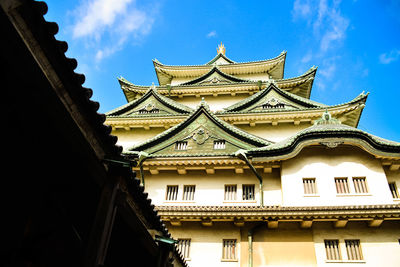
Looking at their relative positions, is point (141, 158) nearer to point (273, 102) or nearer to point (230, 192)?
point (230, 192)

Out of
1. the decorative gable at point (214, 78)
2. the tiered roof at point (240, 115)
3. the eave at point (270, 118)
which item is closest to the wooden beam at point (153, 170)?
the tiered roof at point (240, 115)

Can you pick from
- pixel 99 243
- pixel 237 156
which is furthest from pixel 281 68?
pixel 99 243

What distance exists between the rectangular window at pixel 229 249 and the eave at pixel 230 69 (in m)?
22.0

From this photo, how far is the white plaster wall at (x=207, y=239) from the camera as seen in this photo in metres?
13.9

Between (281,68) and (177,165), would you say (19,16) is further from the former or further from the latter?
(281,68)

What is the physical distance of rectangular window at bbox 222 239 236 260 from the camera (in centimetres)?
1388

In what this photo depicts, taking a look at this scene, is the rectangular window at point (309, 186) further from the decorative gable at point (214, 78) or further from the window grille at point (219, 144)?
the decorative gable at point (214, 78)

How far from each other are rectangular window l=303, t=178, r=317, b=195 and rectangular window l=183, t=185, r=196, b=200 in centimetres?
580

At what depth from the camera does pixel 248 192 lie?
53.9 ft

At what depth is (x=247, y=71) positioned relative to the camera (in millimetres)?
33031

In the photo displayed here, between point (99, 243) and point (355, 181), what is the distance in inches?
558

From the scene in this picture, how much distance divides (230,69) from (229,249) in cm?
2252

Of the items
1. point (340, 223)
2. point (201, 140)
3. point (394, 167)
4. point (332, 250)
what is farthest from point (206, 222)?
point (394, 167)

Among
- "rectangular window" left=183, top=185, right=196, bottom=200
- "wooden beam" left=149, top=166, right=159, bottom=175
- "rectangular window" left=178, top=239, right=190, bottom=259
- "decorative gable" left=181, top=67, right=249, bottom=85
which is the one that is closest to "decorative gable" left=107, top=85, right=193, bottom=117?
"decorative gable" left=181, top=67, right=249, bottom=85
